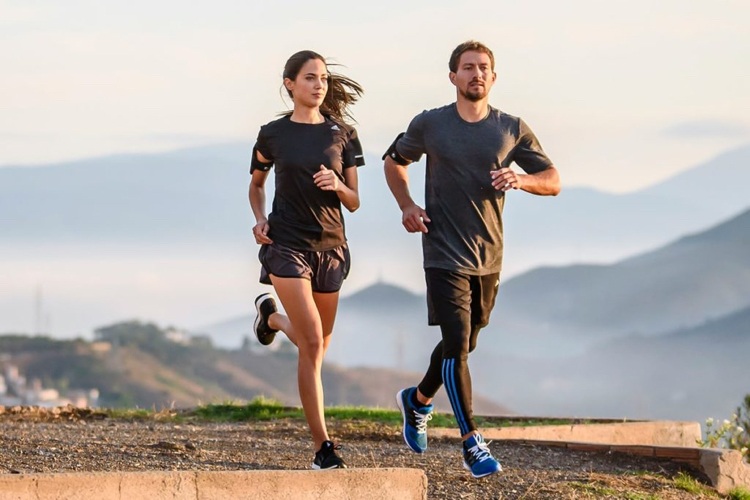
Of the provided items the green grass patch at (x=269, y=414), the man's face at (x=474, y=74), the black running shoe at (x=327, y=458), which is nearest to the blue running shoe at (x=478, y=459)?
the black running shoe at (x=327, y=458)

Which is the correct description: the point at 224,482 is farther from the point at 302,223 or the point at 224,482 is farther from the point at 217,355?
the point at 217,355

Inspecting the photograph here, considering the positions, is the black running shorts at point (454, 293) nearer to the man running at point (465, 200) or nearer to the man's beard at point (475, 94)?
the man running at point (465, 200)

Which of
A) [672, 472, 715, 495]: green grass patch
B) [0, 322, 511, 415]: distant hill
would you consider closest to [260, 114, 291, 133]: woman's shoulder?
[672, 472, 715, 495]: green grass patch

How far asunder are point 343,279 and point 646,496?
2.16 m

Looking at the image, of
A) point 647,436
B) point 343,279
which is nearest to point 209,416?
point 647,436

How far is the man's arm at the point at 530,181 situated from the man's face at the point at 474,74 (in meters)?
0.49

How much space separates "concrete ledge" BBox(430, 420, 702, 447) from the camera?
1413 centimetres

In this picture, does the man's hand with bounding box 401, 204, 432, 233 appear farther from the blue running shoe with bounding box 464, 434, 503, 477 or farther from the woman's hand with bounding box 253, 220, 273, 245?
the blue running shoe with bounding box 464, 434, 503, 477

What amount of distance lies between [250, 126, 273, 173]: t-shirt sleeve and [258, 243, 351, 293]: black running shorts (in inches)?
19.1

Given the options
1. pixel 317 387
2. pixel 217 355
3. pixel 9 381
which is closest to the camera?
pixel 317 387

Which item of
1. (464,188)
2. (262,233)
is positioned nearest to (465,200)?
(464,188)

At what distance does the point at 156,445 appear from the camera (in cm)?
1109

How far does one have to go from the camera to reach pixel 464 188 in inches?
402

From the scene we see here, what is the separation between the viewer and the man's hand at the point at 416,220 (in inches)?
404
